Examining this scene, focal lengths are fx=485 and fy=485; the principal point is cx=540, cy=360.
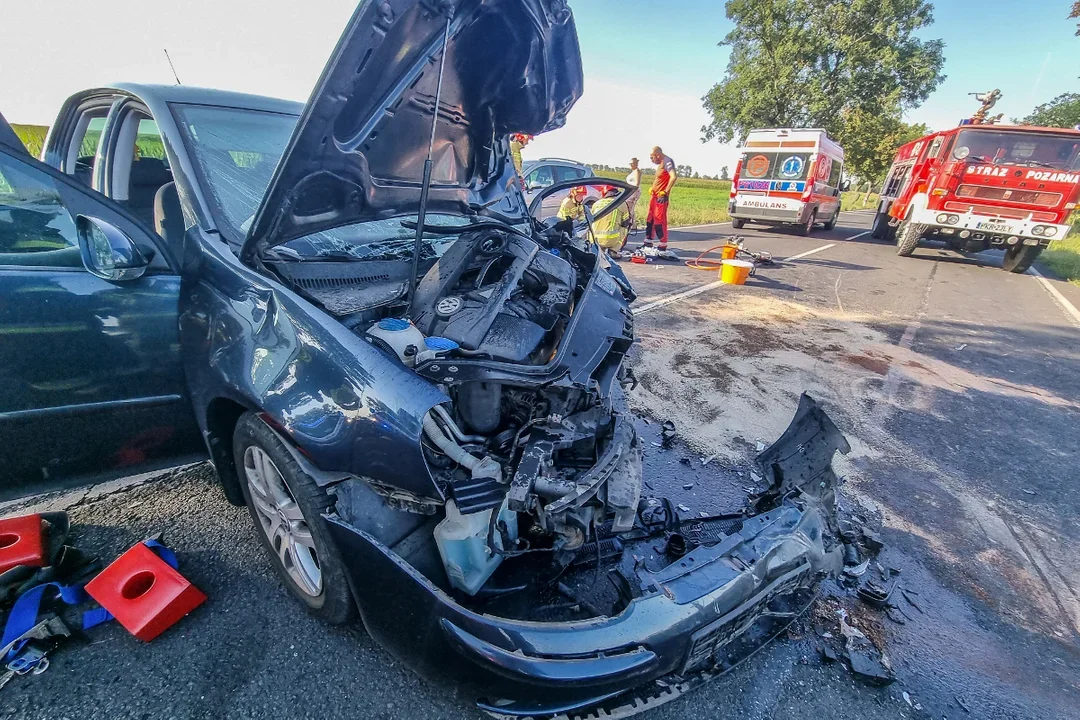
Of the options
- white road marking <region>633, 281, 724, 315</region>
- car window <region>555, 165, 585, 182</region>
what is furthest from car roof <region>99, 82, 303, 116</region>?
car window <region>555, 165, 585, 182</region>

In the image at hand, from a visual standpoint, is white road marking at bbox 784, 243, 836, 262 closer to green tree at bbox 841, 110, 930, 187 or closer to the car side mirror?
the car side mirror

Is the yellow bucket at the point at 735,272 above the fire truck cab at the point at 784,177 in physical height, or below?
below

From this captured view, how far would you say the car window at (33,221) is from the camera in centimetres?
183

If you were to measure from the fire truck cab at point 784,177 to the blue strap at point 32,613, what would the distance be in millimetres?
15582

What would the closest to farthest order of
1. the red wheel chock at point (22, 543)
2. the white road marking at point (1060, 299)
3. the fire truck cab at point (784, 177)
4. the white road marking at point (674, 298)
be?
the red wheel chock at point (22, 543) < the white road marking at point (674, 298) < the white road marking at point (1060, 299) < the fire truck cab at point (784, 177)

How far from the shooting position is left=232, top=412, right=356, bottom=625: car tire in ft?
5.13

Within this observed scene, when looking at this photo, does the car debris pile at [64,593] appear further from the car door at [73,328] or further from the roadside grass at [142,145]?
the roadside grass at [142,145]

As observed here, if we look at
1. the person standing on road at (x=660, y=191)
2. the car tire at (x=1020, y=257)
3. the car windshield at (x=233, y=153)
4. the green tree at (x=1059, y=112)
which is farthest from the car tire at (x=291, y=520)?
the green tree at (x=1059, y=112)

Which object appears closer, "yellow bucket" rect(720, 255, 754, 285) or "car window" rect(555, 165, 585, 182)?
"yellow bucket" rect(720, 255, 754, 285)

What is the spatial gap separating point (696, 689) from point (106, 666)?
200 cm

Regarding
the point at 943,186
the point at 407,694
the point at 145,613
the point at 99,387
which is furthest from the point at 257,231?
the point at 943,186

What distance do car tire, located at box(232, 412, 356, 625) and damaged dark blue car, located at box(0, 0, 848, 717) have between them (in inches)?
0.5

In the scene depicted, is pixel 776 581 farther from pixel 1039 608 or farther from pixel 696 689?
pixel 1039 608

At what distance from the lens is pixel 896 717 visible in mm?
1637
